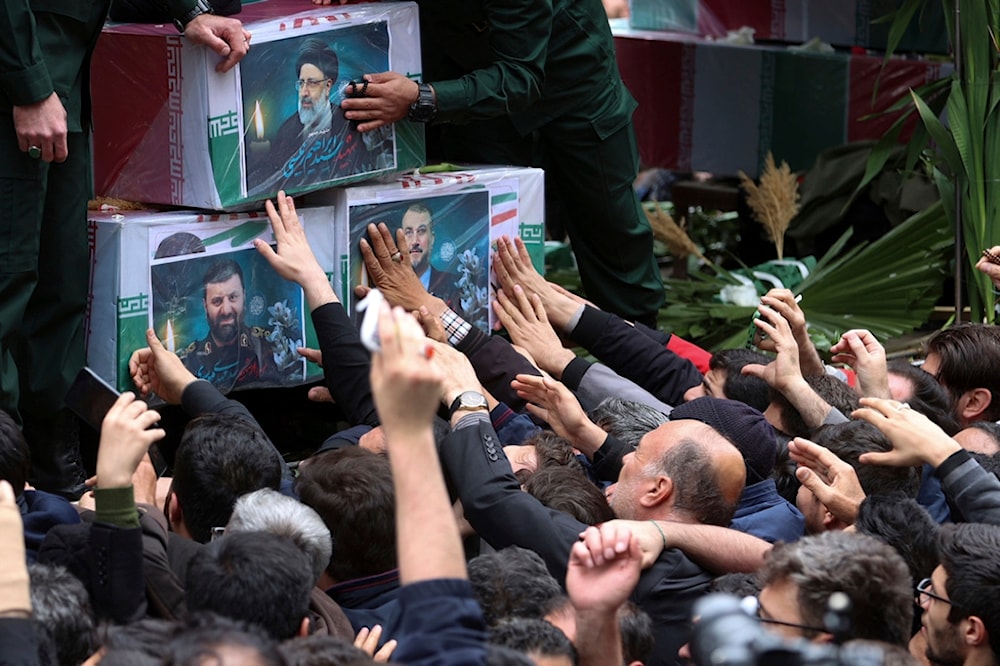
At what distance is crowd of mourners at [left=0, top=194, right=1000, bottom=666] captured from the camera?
6.63 ft

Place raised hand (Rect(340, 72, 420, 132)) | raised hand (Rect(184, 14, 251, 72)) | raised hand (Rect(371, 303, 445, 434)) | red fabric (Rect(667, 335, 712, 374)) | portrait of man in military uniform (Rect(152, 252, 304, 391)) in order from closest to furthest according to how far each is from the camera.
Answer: raised hand (Rect(371, 303, 445, 434)), raised hand (Rect(184, 14, 251, 72)), portrait of man in military uniform (Rect(152, 252, 304, 391)), raised hand (Rect(340, 72, 420, 132)), red fabric (Rect(667, 335, 712, 374))

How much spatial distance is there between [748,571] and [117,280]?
5.64 ft

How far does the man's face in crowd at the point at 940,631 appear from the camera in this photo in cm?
265

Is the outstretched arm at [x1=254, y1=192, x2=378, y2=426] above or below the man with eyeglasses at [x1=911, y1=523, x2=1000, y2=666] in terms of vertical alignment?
above

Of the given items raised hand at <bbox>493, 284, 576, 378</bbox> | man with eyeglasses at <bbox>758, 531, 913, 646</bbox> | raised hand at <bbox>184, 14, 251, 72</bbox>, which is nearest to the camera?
man with eyeglasses at <bbox>758, 531, 913, 646</bbox>

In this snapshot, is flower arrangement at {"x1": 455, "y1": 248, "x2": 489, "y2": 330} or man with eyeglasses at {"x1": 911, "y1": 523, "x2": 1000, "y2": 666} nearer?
man with eyeglasses at {"x1": 911, "y1": 523, "x2": 1000, "y2": 666}

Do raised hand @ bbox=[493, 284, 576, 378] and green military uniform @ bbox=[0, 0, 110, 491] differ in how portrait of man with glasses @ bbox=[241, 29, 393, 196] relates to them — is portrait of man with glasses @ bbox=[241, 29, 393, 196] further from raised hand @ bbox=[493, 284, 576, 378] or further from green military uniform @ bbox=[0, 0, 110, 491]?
raised hand @ bbox=[493, 284, 576, 378]

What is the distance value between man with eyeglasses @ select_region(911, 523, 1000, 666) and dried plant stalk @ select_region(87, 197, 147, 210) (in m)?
2.27

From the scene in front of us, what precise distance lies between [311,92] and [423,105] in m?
0.40

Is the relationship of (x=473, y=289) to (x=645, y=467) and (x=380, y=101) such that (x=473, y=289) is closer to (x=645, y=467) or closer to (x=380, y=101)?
(x=380, y=101)

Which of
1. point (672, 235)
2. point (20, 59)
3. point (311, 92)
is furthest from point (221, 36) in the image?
point (672, 235)

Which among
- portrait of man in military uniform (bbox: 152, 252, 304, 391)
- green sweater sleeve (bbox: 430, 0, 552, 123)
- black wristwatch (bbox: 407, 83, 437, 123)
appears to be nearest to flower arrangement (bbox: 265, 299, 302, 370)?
portrait of man in military uniform (bbox: 152, 252, 304, 391)

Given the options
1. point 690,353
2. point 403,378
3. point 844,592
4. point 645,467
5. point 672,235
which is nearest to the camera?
point 403,378

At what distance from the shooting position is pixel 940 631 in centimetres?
268
